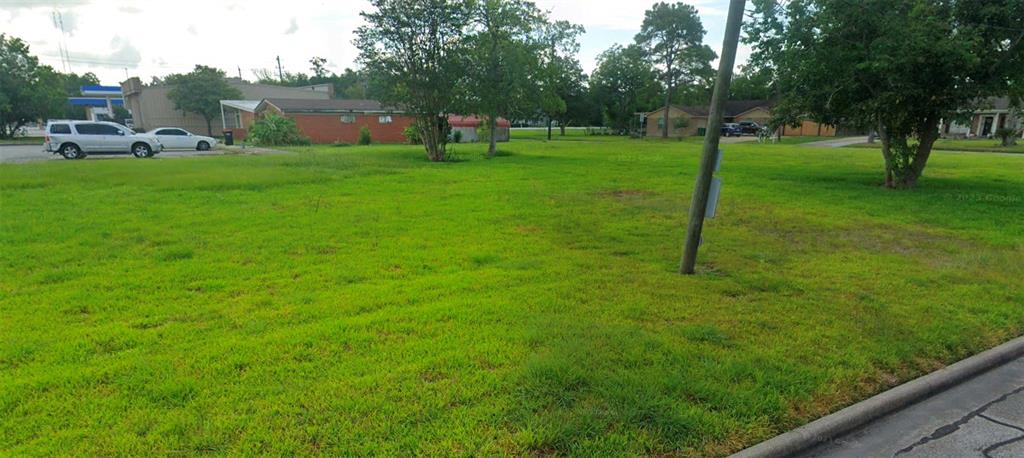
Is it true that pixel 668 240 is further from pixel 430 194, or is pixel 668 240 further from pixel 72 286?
pixel 72 286

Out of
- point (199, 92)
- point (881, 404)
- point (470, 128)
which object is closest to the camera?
point (881, 404)

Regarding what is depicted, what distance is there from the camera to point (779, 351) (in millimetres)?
3885

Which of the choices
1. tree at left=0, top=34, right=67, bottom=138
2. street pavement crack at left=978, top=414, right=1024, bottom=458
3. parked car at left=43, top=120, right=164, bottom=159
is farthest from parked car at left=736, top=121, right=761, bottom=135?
tree at left=0, top=34, right=67, bottom=138

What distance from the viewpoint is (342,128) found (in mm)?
38281

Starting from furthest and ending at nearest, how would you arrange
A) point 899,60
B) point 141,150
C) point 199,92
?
1. point 199,92
2. point 141,150
3. point 899,60

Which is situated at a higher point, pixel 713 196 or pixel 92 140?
pixel 92 140

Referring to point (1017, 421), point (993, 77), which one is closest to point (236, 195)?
point (1017, 421)

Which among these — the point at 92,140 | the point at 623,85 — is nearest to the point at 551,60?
the point at 92,140

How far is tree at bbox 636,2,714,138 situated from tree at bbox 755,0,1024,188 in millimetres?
41202

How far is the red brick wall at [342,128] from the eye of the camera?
36.9 meters

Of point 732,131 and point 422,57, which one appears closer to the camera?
point 422,57

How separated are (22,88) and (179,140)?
20629 millimetres

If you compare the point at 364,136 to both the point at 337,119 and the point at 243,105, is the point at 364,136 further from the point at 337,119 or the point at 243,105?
the point at 243,105

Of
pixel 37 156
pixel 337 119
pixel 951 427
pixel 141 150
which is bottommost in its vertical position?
pixel 951 427
